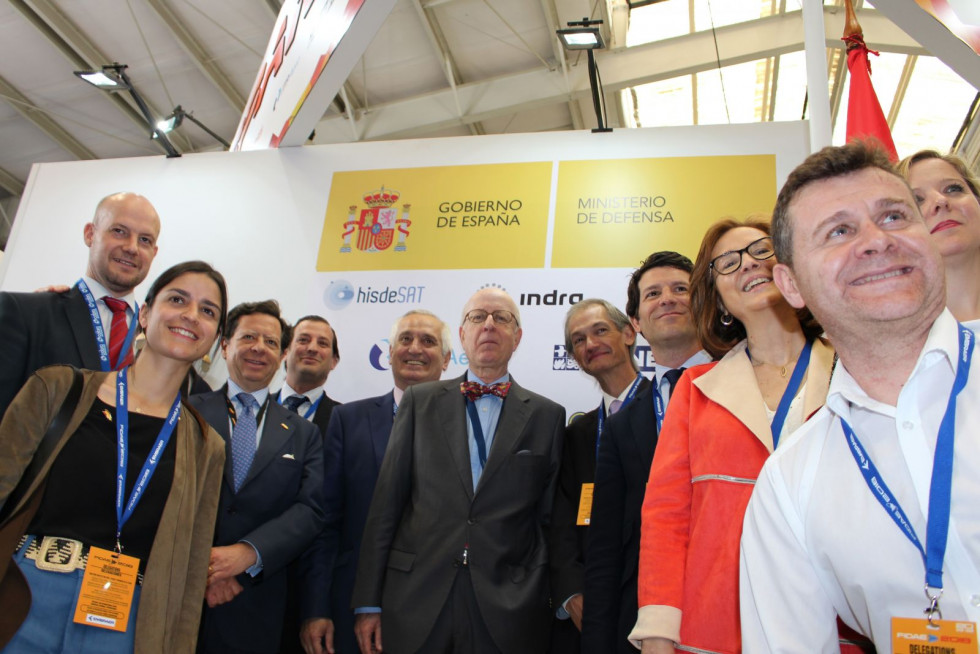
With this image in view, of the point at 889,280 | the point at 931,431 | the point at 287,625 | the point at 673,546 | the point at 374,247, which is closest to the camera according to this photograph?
the point at 931,431

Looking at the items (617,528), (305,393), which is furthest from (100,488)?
(305,393)

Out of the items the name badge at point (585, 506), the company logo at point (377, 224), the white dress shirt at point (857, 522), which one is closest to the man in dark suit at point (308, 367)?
the company logo at point (377, 224)

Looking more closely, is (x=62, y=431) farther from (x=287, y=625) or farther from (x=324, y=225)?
(x=324, y=225)

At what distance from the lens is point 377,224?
4.49m

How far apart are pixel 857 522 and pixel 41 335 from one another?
2463 mm

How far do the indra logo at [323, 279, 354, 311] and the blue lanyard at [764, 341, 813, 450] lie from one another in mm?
3022

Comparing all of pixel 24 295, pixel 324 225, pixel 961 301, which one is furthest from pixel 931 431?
pixel 324 225

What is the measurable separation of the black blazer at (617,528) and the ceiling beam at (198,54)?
7.69 metres

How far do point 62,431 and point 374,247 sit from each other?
2.71m

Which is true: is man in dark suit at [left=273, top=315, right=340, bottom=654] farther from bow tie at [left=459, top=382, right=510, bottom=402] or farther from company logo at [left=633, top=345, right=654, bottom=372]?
company logo at [left=633, top=345, right=654, bottom=372]

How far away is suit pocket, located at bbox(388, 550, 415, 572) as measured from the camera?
228cm

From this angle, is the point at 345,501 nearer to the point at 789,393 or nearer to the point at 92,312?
the point at 92,312

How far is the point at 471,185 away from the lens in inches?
177

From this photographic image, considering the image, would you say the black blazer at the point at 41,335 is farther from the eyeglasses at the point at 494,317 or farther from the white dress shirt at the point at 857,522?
the white dress shirt at the point at 857,522
